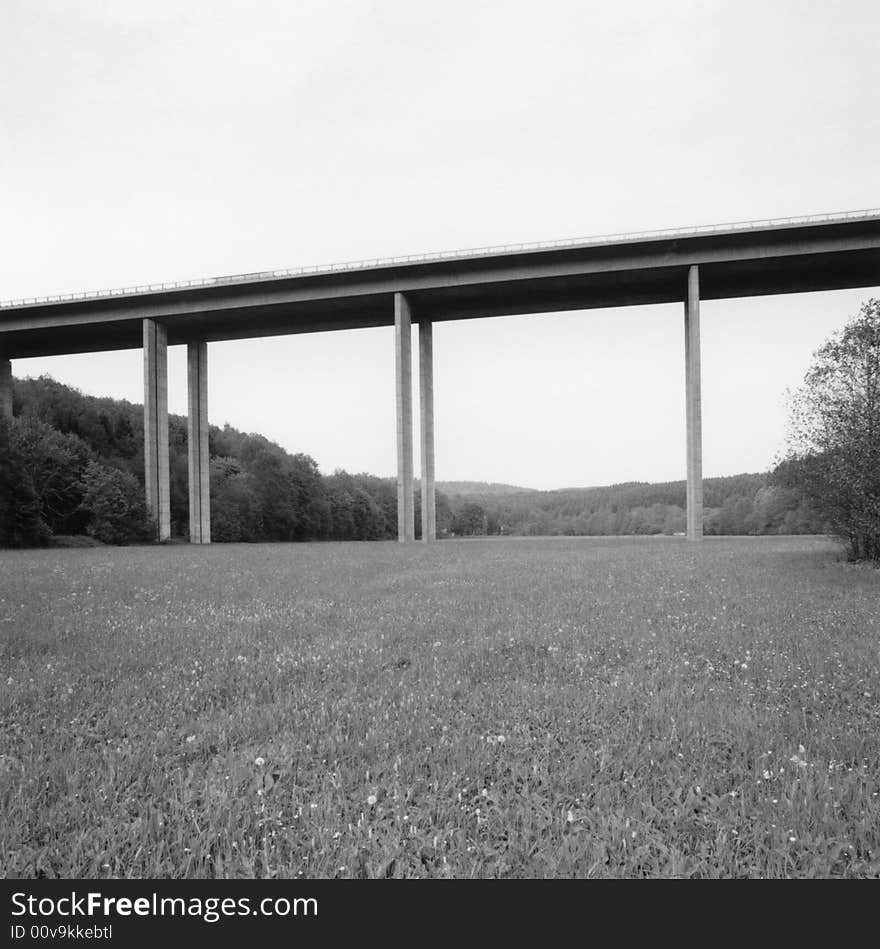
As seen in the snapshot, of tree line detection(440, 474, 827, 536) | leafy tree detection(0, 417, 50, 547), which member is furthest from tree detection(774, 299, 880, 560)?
tree line detection(440, 474, 827, 536)

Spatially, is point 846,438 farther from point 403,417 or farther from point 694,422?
point 403,417

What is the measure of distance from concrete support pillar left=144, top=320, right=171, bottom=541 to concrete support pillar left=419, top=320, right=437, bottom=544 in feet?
93.1

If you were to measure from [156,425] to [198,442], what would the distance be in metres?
4.93

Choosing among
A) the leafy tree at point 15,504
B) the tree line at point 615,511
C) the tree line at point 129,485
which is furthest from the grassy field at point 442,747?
the tree line at point 615,511

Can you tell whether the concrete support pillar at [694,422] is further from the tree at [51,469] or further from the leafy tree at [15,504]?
the leafy tree at [15,504]

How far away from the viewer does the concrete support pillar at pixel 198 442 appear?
6097 cm

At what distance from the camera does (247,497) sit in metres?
84.4

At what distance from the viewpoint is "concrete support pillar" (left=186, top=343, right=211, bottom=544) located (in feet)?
200

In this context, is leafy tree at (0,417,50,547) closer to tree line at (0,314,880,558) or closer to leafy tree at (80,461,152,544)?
tree line at (0,314,880,558)
